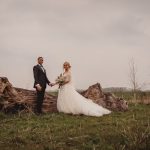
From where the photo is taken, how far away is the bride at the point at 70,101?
17.4 m

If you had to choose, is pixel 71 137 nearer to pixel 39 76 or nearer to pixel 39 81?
pixel 39 81

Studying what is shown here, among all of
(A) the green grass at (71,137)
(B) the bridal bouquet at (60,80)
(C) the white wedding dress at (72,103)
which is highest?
(B) the bridal bouquet at (60,80)

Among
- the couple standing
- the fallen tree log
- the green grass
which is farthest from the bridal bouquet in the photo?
the green grass

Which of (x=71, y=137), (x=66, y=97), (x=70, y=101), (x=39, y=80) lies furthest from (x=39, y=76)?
(x=71, y=137)

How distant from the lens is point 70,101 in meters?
17.7

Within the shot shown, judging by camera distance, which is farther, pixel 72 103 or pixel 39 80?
pixel 72 103

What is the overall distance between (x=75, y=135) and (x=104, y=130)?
4.37 feet

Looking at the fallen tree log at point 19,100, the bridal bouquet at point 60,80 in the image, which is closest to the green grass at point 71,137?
the fallen tree log at point 19,100

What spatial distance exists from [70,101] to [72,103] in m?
0.15

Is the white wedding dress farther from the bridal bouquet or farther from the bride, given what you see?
the bridal bouquet

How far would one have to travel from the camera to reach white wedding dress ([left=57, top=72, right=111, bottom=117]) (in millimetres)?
17359

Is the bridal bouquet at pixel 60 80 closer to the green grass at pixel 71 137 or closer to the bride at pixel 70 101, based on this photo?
the bride at pixel 70 101

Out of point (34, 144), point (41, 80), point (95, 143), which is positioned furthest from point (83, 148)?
point (41, 80)

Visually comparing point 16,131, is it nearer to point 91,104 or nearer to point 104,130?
point 104,130
